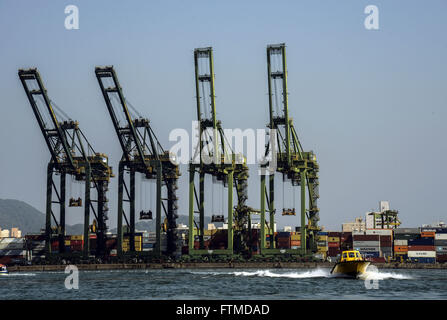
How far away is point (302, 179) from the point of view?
5148 inches

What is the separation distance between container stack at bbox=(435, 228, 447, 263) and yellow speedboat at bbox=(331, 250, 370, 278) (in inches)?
3890

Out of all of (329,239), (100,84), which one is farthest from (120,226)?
(329,239)

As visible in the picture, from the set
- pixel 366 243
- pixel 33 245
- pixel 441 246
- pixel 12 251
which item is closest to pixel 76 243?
pixel 33 245

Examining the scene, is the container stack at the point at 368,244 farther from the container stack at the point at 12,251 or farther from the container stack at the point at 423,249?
the container stack at the point at 12,251

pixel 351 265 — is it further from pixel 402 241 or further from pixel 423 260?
pixel 402 241

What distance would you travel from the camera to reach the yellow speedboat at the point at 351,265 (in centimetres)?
6494

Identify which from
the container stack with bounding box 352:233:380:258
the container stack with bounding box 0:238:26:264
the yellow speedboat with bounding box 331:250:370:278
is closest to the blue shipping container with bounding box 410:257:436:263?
the container stack with bounding box 352:233:380:258

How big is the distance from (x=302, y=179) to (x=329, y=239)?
43681 millimetres

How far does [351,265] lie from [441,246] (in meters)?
102

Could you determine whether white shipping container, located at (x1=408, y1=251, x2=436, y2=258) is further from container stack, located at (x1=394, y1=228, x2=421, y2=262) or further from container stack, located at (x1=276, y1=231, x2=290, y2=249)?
container stack, located at (x1=276, y1=231, x2=290, y2=249)

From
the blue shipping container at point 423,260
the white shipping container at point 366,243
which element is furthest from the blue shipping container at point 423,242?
the white shipping container at point 366,243
